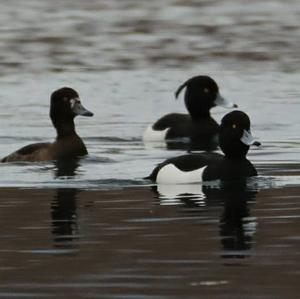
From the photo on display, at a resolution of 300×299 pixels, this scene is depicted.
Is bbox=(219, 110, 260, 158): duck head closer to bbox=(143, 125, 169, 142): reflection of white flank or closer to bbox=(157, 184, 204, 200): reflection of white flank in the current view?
bbox=(157, 184, 204, 200): reflection of white flank

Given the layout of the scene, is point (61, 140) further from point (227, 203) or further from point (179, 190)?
point (227, 203)

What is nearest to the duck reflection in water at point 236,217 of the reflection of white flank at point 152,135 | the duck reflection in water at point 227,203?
the duck reflection in water at point 227,203

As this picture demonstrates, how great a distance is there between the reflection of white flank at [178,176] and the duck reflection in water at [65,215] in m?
0.88

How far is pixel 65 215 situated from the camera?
1351 centimetres

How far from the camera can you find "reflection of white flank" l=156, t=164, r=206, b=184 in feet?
50.9

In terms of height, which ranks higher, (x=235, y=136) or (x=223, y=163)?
(x=235, y=136)

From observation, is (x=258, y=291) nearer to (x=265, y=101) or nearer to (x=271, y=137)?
(x=271, y=137)

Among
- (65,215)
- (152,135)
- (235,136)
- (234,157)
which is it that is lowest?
(152,135)

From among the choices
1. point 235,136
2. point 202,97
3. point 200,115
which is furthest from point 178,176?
point 202,97

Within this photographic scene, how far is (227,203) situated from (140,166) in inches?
145

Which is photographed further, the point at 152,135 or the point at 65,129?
the point at 152,135

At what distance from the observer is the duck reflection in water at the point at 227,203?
11.8m

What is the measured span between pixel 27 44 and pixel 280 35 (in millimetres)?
5556

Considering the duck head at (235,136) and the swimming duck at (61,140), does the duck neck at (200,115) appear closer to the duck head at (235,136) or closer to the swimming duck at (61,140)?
the swimming duck at (61,140)
